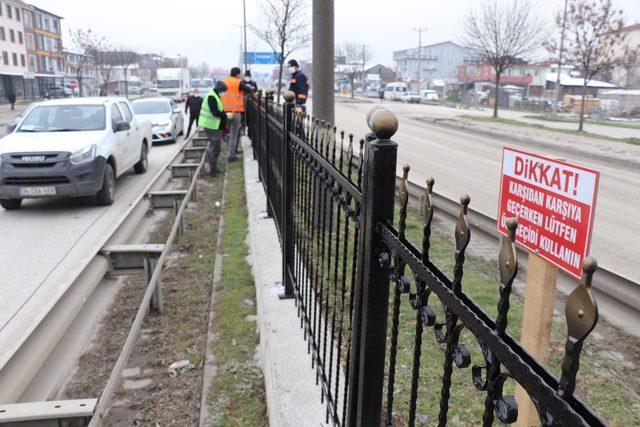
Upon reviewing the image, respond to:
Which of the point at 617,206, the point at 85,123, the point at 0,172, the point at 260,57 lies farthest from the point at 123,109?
the point at 260,57

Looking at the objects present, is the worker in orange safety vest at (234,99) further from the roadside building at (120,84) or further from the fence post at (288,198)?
the roadside building at (120,84)

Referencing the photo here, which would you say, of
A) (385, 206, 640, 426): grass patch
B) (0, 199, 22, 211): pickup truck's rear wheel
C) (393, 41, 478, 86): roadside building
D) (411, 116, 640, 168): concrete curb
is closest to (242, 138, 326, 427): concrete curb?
(385, 206, 640, 426): grass patch

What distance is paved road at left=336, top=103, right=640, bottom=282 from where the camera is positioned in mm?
7445

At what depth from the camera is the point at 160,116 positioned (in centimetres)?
1844

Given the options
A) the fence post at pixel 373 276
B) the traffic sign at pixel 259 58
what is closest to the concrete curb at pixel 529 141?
the fence post at pixel 373 276

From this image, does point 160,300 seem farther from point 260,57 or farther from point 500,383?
point 260,57

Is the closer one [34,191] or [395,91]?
[34,191]

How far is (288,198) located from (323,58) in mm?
4377

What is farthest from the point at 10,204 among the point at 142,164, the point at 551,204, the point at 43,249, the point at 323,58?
the point at 551,204

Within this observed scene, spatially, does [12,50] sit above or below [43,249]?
above

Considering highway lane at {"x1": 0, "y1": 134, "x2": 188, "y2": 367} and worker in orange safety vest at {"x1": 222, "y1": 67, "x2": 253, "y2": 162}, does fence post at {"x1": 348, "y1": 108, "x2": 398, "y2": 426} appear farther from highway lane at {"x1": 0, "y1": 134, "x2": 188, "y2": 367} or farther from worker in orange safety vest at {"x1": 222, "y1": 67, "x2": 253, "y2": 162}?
worker in orange safety vest at {"x1": 222, "y1": 67, "x2": 253, "y2": 162}

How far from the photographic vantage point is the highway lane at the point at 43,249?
5.00m

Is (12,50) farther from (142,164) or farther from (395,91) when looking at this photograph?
(142,164)

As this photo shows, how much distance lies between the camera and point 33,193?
865 centimetres
